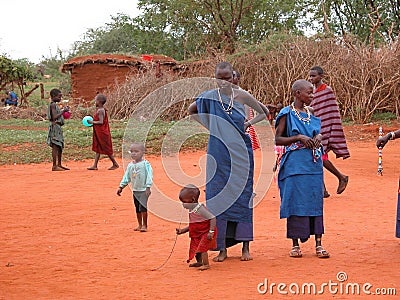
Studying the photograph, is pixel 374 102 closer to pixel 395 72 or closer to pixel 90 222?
pixel 395 72

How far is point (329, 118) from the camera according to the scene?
9.28 metres

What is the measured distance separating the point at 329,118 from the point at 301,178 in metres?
3.66

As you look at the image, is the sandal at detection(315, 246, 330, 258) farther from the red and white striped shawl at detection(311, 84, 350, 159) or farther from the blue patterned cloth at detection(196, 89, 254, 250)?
the red and white striped shawl at detection(311, 84, 350, 159)

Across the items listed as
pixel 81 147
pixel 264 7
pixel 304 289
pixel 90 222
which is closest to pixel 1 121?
pixel 81 147

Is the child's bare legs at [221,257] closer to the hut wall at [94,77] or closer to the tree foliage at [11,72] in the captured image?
the hut wall at [94,77]

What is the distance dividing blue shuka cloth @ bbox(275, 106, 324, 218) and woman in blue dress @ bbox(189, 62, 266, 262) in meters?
0.30

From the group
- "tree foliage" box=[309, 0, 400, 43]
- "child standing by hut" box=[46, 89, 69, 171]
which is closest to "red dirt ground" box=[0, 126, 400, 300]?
"child standing by hut" box=[46, 89, 69, 171]

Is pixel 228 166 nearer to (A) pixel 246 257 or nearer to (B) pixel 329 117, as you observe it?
(A) pixel 246 257

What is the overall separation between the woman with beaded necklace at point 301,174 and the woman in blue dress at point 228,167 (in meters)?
0.30

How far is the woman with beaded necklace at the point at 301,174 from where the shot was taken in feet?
18.9

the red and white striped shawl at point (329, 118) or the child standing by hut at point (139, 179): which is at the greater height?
the red and white striped shawl at point (329, 118)

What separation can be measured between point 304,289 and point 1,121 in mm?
19861

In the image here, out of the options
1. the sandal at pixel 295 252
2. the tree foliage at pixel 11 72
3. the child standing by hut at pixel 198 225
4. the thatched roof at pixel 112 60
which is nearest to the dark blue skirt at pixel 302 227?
the sandal at pixel 295 252

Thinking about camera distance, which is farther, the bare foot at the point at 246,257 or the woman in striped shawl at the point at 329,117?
the woman in striped shawl at the point at 329,117
